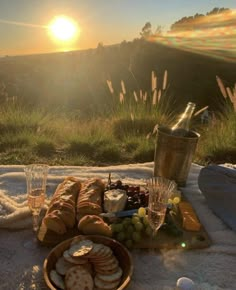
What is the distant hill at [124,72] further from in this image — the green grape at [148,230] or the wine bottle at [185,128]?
the green grape at [148,230]

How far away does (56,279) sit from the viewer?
5.98 feet

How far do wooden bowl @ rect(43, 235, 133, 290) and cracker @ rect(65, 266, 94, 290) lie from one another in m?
0.10

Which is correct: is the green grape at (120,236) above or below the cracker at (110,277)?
below

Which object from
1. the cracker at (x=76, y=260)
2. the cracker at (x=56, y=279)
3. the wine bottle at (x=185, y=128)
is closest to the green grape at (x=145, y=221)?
the cracker at (x=76, y=260)

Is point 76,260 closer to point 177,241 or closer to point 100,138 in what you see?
point 177,241

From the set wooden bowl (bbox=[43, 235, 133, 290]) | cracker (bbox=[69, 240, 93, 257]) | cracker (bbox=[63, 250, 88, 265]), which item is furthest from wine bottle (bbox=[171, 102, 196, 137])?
cracker (bbox=[63, 250, 88, 265])

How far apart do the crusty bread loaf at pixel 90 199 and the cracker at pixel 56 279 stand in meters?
0.55

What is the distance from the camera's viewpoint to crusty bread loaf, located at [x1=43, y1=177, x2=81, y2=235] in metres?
2.22

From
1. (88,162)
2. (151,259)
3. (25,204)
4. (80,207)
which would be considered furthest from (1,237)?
(88,162)

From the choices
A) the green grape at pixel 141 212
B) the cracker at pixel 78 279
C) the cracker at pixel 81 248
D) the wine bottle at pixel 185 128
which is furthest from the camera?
the wine bottle at pixel 185 128

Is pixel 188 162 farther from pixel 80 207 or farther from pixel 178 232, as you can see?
pixel 80 207

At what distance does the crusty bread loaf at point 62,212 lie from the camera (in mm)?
2223

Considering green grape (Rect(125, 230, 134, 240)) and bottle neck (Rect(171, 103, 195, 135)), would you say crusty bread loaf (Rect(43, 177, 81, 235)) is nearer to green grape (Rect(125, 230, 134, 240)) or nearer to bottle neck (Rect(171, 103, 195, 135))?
green grape (Rect(125, 230, 134, 240))

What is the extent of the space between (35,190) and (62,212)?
0.30m
